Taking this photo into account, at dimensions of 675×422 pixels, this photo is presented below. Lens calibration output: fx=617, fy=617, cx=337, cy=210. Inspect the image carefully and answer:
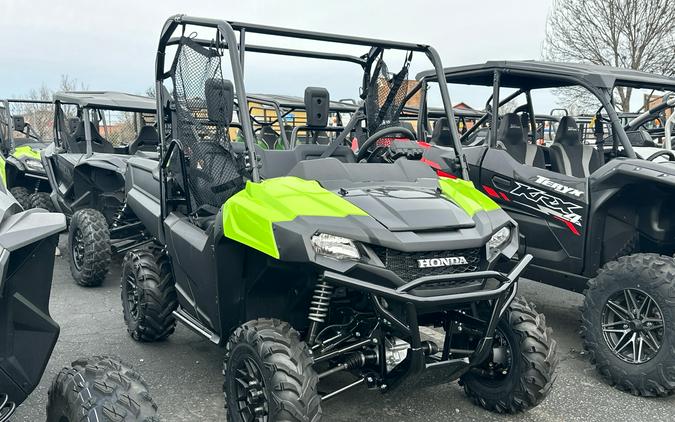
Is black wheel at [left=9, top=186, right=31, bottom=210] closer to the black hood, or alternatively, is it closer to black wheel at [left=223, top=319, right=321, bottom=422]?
black wheel at [left=223, top=319, right=321, bottom=422]

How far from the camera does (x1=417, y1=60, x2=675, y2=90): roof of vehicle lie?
4703 mm

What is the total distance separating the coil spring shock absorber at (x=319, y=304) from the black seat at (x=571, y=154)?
3530mm

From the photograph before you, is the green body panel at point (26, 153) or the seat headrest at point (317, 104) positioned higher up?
the seat headrest at point (317, 104)

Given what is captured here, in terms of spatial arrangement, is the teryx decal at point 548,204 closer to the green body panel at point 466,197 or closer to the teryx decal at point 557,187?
the teryx decal at point 557,187

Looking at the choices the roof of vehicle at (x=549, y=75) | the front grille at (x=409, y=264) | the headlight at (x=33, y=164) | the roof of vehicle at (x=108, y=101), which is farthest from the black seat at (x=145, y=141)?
the front grille at (x=409, y=264)

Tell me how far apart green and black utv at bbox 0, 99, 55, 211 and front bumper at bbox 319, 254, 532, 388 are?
250 inches

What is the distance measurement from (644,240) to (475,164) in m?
1.43

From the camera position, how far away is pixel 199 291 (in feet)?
12.0

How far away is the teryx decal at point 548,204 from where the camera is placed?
461 cm

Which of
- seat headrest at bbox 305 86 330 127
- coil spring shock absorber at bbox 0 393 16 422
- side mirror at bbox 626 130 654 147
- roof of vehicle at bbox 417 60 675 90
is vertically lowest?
coil spring shock absorber at bbox 0 393 16 422

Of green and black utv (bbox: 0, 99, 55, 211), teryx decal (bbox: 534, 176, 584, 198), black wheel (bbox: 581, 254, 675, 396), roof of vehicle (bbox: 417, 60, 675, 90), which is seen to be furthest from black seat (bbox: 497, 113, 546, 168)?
green and black utv (bbox: 0, 99, 55, 211)

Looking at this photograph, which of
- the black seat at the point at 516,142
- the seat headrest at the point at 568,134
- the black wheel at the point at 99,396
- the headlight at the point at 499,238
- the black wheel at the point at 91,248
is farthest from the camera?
the black wheel at the point at 91,248

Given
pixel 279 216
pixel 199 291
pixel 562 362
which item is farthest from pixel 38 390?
pixel 562 362

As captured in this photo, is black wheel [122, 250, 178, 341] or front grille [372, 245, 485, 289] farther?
black wheel [122, 250, 178, 341]
